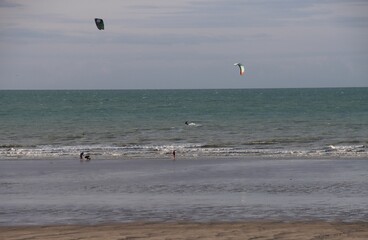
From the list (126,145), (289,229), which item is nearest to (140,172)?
(289,229)

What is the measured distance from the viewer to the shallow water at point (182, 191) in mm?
15922

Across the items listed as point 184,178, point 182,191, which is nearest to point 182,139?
point 184,178

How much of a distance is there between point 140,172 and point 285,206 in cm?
771

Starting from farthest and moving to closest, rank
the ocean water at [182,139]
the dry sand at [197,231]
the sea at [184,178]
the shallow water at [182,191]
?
the ocean water at [182,139] < the sea at [184,178] < the shallow water at [182,191] < the dry sand at [197,231]

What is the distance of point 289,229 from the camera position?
1407 cm

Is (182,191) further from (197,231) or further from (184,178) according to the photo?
(197,231)

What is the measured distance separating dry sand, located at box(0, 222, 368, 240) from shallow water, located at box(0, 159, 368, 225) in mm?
759

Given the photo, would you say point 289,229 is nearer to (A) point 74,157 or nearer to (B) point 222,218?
(B) point 222,218

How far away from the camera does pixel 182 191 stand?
19219mm

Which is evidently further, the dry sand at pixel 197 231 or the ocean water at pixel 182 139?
the ocean water at pixel 182 139

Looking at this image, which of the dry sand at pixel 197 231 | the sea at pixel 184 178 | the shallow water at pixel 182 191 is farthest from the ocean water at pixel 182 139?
the dry sand at pixel 197 231

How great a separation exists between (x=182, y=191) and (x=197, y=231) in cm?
533

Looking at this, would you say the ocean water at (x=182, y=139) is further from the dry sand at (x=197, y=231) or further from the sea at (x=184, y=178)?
the dry sand at (x=197, y=231)

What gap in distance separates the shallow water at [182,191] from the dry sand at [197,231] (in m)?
0.76
